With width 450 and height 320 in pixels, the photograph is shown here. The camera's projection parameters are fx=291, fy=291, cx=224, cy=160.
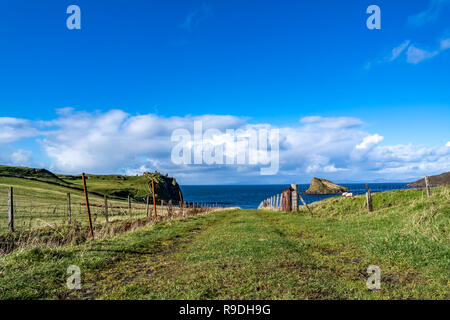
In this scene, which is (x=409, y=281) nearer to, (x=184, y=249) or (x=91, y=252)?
(x=184, y=249)

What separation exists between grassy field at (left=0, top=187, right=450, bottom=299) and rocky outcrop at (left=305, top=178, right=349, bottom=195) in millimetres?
115811

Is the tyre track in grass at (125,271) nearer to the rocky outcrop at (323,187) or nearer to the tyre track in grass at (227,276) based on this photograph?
the tyre track in grass at (227,276)

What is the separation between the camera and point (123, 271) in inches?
351

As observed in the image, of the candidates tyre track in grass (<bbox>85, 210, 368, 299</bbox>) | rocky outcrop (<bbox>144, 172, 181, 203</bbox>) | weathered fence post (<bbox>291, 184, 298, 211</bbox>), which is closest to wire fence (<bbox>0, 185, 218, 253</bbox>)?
tyre track in grass (<bbox>85, 210, 368, 299</bbox>)

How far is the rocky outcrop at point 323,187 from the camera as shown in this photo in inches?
4984

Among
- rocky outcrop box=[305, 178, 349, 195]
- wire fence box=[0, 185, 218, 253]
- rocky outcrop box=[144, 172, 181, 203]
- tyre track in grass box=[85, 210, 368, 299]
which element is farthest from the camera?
rocky outcrop box=[305, 178, 349, 195]

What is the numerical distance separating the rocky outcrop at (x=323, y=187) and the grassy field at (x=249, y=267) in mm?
115811

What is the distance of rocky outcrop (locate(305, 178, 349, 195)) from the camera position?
415 feet

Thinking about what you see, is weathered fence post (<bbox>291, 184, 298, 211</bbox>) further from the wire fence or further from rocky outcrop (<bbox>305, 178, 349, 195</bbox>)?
rocky outcrop (<bbox>305, 178, 349, 195</bbox>)

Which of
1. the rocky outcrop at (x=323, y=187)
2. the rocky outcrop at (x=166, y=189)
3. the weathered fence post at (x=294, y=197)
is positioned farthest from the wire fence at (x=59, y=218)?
the rocky outcrop at (x=323, y=187)
